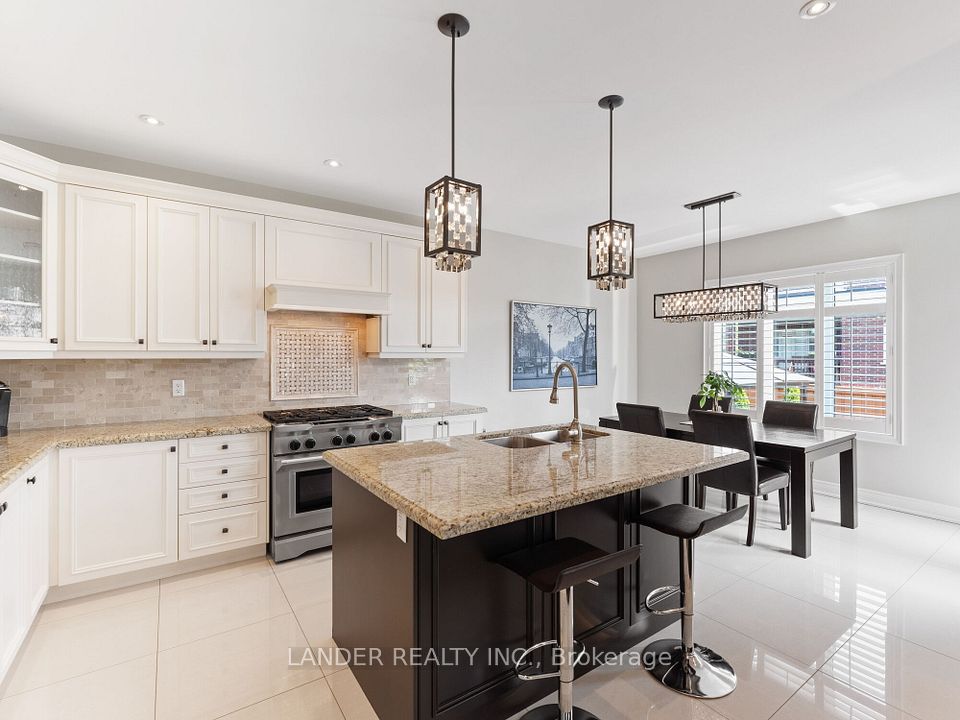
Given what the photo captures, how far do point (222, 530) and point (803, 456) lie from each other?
395 cm

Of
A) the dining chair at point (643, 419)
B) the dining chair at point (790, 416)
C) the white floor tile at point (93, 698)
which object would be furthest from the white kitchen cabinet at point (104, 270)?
the dining chair at point (790, 416)

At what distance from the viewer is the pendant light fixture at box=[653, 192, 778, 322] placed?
396 centimetres

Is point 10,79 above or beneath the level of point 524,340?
above

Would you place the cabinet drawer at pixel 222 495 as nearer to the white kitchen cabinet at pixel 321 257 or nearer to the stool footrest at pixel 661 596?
the white kitchen cabinet at pixel 321 257

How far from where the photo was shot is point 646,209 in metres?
4.38

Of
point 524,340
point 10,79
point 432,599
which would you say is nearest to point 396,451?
point 432,599

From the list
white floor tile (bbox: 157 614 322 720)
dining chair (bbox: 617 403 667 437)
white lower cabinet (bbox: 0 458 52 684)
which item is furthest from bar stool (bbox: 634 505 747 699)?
white lower cabinet (bbox: 0 458 52 684)

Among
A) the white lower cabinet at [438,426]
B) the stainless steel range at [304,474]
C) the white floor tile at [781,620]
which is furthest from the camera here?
the white lower cabinet at [438,426]

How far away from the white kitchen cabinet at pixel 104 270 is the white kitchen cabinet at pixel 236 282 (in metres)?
0.40

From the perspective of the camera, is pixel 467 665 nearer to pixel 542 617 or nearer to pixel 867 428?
pixel 542 617

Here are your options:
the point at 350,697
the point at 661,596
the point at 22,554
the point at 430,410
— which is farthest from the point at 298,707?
the point at 430,410

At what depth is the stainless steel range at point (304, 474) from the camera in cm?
316

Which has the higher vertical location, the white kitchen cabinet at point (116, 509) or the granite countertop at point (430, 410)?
the granite countertop at point (430, 410)

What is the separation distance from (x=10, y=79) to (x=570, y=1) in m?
2.65
